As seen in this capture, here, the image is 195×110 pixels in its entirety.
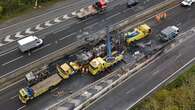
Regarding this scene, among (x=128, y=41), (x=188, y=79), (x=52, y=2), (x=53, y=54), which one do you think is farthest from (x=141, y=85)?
(x=52, y=2)

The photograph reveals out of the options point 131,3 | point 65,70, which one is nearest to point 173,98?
point 65,70

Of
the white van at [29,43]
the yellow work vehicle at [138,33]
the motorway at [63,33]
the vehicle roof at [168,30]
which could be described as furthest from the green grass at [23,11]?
the vehicle roof at [168,30]

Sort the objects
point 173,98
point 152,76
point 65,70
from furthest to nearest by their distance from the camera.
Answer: point 152,76 < point 65,70 < point 173,98

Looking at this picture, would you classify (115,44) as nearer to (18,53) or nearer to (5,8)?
(18,53)

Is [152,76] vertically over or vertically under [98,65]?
under

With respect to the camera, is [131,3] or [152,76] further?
[131,3]

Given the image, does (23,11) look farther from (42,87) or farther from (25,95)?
(25,95)

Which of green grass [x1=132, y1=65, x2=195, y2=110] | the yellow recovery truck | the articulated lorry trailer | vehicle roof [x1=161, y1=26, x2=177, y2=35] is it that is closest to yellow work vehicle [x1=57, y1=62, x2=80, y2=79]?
the yellow recovery truck

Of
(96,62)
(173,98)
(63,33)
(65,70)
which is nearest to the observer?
(173,98)
